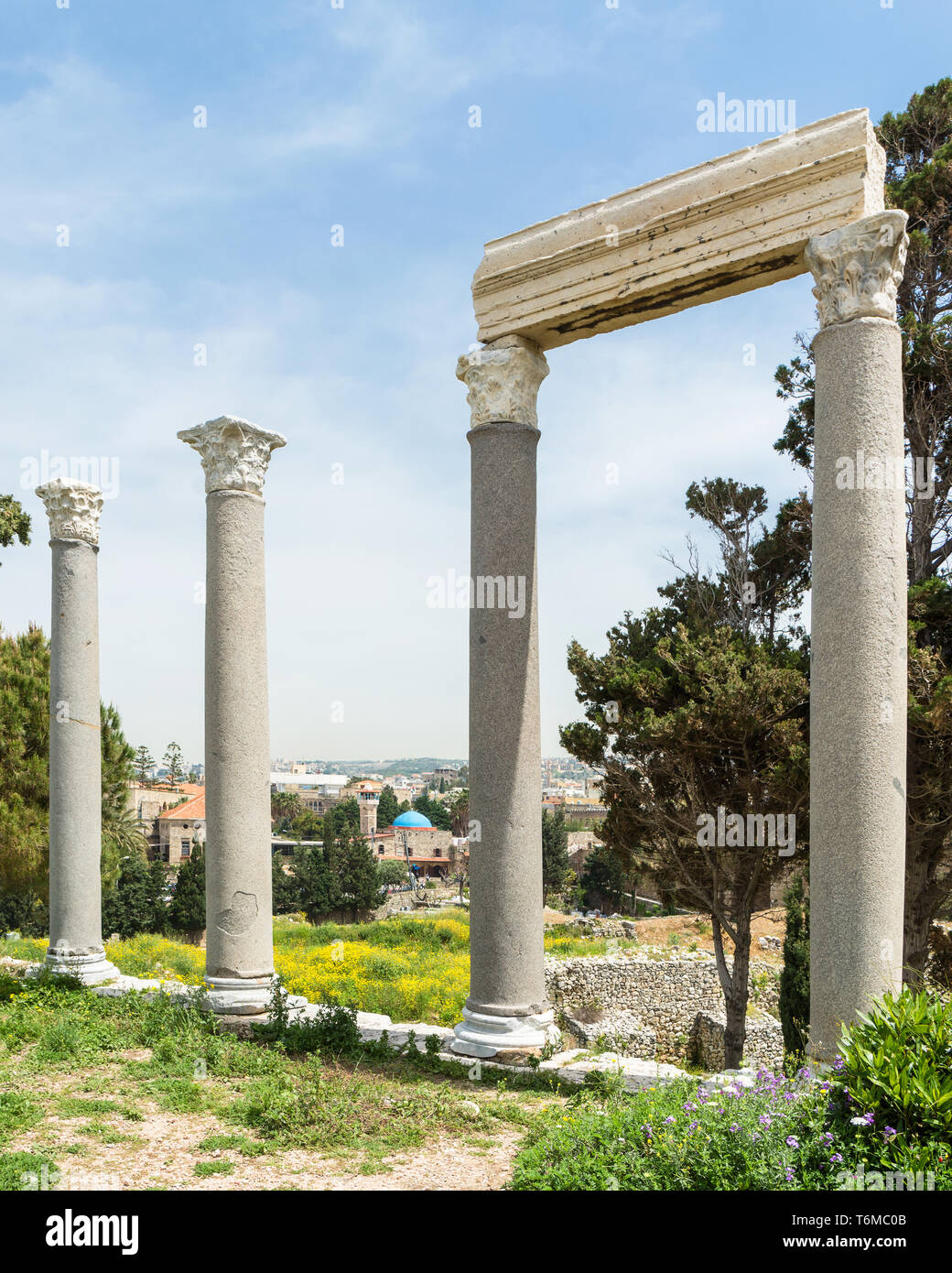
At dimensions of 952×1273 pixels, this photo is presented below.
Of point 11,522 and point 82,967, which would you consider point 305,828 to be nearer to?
point 11,522

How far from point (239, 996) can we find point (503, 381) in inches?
346

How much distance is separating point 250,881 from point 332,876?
2252 inches

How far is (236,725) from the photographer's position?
13.0 m

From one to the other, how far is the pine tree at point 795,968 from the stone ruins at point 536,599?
39.6ft

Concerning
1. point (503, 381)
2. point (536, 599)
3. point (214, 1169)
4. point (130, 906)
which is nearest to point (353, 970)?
point (536, 599)

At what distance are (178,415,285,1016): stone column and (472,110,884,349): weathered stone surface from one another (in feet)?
13.8

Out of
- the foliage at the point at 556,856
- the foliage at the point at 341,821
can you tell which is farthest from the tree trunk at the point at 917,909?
the foliage at the point at 341,821

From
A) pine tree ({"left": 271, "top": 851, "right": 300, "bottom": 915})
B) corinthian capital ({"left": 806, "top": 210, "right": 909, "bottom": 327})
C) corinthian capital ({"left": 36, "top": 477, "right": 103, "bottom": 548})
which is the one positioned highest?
corinthian capital ({"left": 806, "top": 210, "right": 909, "bottom": 327})

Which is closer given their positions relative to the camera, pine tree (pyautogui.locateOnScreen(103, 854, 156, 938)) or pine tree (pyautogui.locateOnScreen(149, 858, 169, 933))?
pine tree (pyautogui.locateOnScreen(103, 854, 156, 938))

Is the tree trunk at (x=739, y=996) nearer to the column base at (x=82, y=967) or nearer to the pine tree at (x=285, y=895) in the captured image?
the column base at (x=82, y=967)

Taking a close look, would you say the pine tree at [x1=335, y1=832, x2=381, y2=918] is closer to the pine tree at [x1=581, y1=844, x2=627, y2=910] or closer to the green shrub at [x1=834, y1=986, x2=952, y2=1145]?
the pine tree at [x1=581, y1=844, x2=627, y2=910]

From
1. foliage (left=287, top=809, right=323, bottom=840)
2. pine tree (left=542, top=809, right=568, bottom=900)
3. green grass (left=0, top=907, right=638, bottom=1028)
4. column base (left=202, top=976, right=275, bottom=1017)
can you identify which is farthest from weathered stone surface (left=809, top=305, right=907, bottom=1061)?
foliage (left=287, top=809, right=323, bottom=840)

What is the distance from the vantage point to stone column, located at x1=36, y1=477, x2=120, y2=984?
1619 cm
